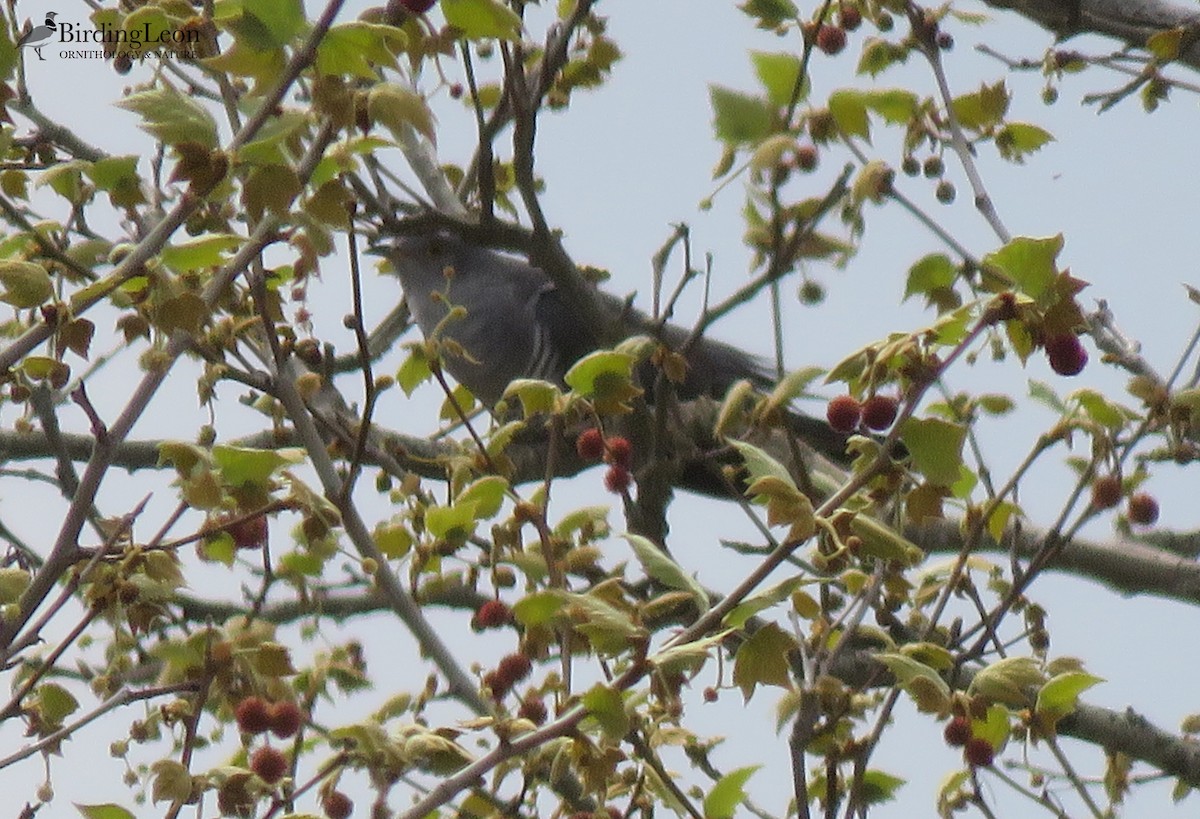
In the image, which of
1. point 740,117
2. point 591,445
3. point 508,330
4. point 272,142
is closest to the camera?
point 272,142

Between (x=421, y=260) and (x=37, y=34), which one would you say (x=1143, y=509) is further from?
(x=421, y=260)

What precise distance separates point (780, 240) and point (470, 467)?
2.59 ft

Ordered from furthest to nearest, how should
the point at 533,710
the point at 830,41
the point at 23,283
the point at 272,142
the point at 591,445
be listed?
1. the point at 830,41
2. the point at 591,445
3. the point at 533,710
4. the point at 23,283
5. the point at 272,142

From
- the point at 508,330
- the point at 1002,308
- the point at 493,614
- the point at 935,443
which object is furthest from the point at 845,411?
the point at 508,330

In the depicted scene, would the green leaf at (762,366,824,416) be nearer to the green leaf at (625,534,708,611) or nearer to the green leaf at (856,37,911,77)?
the green leaf at (625,534,708,611)

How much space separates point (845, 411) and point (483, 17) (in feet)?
2.49

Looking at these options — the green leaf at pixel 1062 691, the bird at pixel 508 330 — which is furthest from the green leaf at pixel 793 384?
the bird at pixel 508 330

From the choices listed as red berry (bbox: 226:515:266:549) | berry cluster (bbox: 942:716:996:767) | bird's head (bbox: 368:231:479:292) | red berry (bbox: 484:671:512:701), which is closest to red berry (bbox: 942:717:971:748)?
berry cluster (bbox: 942:716:996:767)

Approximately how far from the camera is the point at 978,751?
2490mm

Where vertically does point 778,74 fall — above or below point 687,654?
above

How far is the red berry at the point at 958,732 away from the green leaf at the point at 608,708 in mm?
681

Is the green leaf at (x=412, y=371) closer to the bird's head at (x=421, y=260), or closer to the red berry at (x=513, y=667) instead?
the red berry at (x=513, y=667)

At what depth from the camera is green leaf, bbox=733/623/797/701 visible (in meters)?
2.14

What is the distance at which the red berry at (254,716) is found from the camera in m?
2.17
